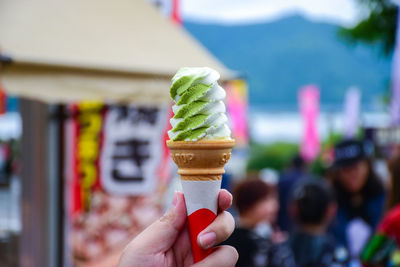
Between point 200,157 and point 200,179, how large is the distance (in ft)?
0.23

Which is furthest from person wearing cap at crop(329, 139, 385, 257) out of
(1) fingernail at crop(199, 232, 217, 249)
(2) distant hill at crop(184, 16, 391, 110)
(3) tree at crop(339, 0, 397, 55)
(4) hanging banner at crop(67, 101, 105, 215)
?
(3) tree at crop(339, 0, 397, 55)

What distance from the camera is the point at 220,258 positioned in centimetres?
135

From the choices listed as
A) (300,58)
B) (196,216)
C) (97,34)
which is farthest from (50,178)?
(300,58)

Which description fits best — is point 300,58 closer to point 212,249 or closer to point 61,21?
point 61,21

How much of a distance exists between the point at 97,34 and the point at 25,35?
59 cm

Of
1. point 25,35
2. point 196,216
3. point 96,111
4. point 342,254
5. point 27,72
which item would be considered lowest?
point 342,254

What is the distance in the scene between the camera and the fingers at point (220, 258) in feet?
4.39

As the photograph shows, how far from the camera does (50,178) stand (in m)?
4.14

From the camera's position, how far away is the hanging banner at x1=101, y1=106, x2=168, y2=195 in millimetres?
4211

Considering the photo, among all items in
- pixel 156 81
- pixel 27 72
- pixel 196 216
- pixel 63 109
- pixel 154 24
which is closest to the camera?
pixel 196 216

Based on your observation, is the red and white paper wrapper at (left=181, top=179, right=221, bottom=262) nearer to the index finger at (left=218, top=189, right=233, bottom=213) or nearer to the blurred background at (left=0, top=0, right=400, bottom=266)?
the index finger at (left=218, top=189, right=233, bottom=213)

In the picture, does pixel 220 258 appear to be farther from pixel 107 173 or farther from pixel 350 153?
pixel 350 153

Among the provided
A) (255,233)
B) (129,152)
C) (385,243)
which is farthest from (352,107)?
(255,233)

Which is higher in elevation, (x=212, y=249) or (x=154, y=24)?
(x=154, y=24)
